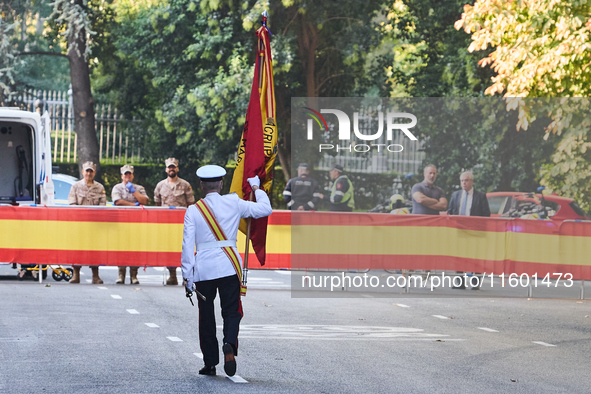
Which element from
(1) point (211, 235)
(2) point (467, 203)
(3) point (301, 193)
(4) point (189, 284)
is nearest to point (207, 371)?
(4) point (189, 284)

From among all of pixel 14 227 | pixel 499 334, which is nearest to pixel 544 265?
pixel 499 334

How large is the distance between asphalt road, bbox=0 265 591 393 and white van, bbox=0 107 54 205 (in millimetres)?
2179

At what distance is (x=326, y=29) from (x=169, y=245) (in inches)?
543

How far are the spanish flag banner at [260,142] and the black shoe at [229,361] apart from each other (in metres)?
1.16

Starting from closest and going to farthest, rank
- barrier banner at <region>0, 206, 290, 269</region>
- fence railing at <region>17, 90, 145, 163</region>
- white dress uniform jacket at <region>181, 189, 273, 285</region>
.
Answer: white dress uniform jacket at <region>181, 189, 273, 285</region>
barrier banner at <region>0, 206, 290, 269</region>
fence railing at <region>17, 90, 145, 163</region>

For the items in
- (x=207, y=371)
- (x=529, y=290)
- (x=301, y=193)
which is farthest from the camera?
(x=301, y=193)

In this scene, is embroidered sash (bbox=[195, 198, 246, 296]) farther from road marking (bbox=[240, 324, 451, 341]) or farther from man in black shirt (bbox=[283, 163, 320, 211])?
man in black shirt (bbox=[283, 163, 320, 211])

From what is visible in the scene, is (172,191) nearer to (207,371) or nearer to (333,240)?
(333,240)

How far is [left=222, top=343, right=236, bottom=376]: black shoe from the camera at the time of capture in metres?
7.52

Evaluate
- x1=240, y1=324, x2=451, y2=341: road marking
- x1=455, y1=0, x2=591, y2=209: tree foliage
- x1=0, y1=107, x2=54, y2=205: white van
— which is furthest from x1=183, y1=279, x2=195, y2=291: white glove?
x1=455, y1=0, x2=591, y2=209: tree foliage

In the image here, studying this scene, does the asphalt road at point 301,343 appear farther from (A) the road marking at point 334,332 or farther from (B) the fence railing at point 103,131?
(B) the fence railing at point 103,131

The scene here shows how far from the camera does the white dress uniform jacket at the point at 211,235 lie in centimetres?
768

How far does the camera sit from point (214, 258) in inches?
305

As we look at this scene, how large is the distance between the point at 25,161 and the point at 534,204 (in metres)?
9.92
